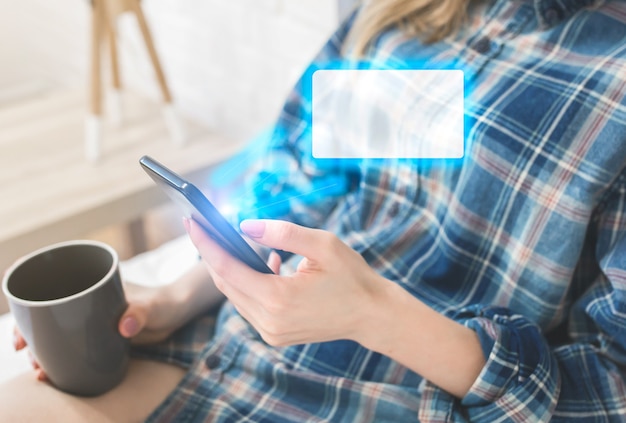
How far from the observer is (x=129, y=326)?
60cm

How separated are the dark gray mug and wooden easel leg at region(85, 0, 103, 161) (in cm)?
78

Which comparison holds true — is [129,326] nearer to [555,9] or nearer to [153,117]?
[555,9]

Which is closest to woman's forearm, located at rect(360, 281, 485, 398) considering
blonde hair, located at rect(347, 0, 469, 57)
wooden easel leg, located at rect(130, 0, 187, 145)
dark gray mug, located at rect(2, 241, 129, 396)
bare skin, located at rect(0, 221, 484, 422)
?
bare skin, located at rect(0, 221, 484, 422)

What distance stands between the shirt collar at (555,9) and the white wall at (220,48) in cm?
49

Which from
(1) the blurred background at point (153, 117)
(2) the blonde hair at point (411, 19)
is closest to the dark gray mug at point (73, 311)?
(2) the blonde hair at point (411, 19)

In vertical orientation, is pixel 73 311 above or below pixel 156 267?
above

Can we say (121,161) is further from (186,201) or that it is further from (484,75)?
(186,201)

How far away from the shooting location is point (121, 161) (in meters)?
1.33

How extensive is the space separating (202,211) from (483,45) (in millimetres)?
419

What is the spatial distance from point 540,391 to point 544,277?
0.36ft

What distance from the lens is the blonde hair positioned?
0.73 meters

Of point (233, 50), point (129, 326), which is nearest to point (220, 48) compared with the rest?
point (233, 50)

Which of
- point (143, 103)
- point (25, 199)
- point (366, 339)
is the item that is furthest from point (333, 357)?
point (143, 103)

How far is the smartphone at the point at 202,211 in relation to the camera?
379mm
